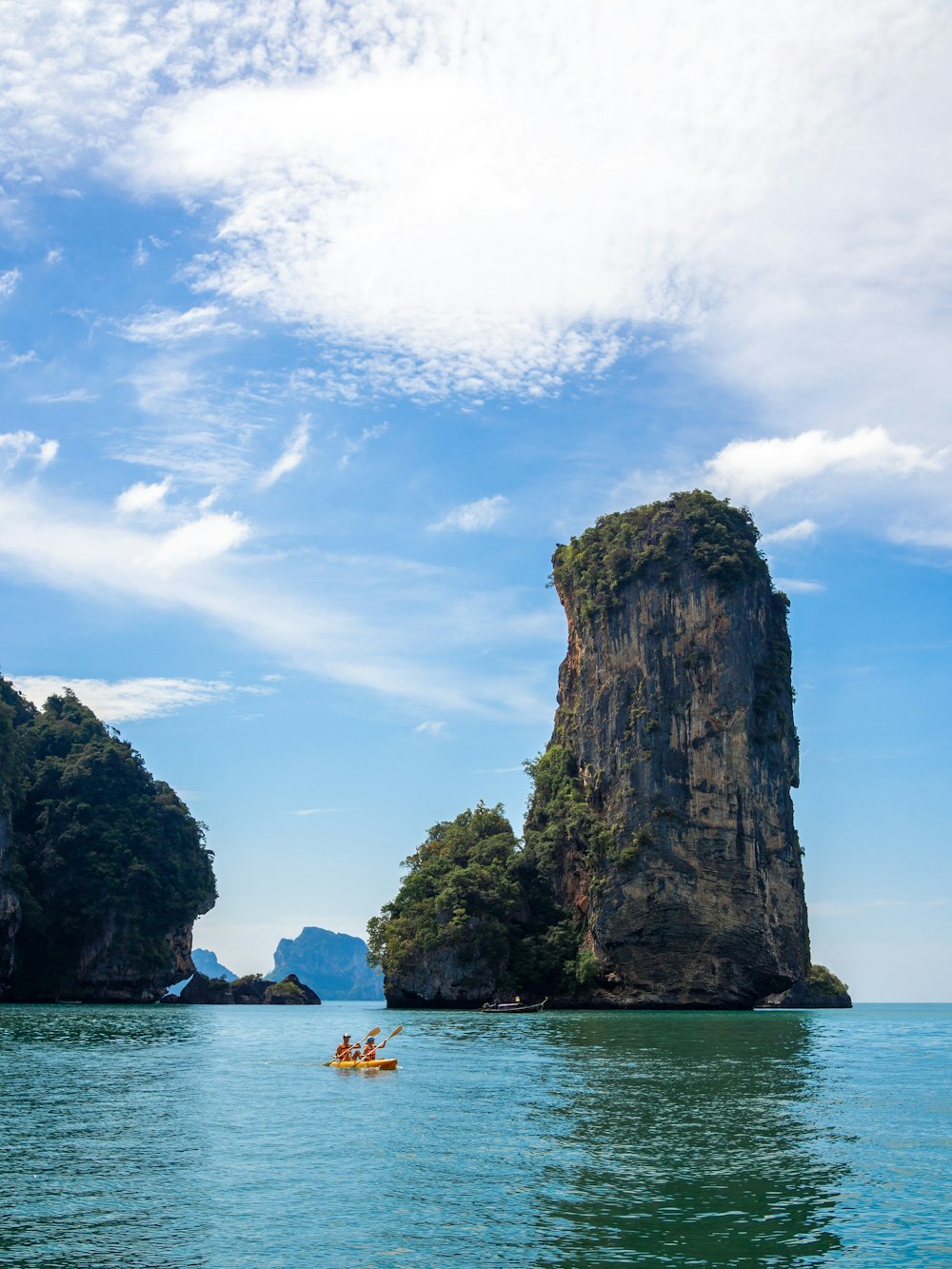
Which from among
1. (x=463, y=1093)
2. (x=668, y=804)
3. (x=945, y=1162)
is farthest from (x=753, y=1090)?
(x=668, y=804)

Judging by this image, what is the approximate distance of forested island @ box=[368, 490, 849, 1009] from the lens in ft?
229

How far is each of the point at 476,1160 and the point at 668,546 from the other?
6218 centimetres

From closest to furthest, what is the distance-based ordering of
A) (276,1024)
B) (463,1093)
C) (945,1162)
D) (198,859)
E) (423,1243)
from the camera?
(423,1243) → (945,1162) → (463,1093) → (276,1024) → (198,859)

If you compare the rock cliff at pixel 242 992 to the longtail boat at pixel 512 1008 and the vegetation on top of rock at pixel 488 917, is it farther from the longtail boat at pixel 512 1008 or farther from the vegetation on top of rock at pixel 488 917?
the longtail boat at pixel 512 1008

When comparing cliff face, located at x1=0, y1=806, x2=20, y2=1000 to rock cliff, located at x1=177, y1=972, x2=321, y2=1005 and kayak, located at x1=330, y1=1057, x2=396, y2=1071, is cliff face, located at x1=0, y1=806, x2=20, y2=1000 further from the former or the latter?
kayak, located at x1=330, y1=1057, x2=396, y2=1071

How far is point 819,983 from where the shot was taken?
264ft

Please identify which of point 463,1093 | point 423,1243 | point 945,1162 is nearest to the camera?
point 423,1243

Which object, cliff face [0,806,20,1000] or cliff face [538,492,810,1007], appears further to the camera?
cliff face [538,492,810,1007]

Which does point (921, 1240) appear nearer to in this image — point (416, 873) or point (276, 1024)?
point (276, 1024)

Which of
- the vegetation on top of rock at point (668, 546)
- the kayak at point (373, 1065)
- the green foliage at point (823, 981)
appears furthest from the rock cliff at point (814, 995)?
the kayak at point (373, 1065)

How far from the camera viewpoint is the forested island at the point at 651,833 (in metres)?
69.8

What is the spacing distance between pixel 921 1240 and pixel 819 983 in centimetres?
7145

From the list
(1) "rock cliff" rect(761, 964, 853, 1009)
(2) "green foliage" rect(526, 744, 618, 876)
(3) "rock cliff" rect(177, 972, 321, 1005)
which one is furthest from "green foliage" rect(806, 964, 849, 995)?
(3) "rock cliff" rect(177, 972, 321, 1005)

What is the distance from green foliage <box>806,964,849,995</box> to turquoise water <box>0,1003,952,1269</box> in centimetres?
4639
